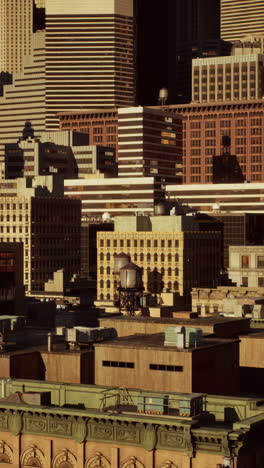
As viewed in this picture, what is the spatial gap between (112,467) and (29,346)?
3758 cm

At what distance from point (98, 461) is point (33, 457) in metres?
5.13

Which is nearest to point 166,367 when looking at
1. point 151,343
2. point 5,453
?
point 151,343

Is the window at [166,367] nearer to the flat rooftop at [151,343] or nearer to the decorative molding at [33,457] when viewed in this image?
the flat rooftop at [151,343]

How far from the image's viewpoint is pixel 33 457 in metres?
82.6

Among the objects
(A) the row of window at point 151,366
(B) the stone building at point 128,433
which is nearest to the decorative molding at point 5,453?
(B) the stone building at point 128,433

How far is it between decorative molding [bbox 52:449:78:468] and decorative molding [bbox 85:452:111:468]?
49.7 inches

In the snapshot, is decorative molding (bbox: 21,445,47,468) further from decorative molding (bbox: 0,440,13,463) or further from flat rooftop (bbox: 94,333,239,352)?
flat rooftop (bbox: 94,333,239,352)

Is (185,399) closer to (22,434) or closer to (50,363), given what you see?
(22,434)

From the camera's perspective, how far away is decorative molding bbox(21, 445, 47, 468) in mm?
82312

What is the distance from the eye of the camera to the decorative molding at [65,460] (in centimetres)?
8112

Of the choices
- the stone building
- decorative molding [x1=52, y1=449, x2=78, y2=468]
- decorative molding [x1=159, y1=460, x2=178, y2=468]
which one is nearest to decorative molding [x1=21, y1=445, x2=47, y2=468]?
the stone building

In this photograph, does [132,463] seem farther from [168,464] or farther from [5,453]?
[5,453]

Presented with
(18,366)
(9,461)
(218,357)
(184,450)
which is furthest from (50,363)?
(184,450)

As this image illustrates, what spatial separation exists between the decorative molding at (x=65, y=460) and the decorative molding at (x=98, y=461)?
1.26 m
